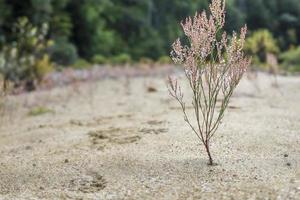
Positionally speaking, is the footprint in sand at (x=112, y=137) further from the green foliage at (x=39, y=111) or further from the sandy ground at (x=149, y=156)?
the green foliage at (x=39, y=111)

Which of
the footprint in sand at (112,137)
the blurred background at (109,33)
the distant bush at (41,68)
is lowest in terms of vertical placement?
the footprint in sand at (112,137)

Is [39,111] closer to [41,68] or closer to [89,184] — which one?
[41,68]

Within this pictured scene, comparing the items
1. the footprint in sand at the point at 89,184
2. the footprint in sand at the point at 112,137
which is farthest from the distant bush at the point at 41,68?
the footprint in sand at the point at 89,184

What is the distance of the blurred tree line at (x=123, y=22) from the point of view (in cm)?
1659

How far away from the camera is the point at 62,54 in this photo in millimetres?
16672

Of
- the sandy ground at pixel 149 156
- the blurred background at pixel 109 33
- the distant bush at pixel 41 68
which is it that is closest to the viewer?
the sandy ground at pixel 149 156

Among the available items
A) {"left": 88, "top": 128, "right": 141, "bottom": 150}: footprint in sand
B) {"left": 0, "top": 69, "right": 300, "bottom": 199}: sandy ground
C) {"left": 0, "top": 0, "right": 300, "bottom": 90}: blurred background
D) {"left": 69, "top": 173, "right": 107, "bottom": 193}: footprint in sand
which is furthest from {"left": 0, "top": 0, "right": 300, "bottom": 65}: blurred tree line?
{"left": 69, "top": 173, "right": 107, "bottom": 193}: footprint in sand

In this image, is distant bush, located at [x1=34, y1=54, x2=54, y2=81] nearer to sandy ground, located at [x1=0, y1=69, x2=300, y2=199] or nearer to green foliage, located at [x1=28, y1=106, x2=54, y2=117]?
green foliage, located at [x1=28, y1=106, x2=54, y2=117]

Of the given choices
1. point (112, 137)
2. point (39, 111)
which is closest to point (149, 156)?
point (112, 137)

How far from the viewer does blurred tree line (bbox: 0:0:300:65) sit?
16594 mm

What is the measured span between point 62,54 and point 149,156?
42.6 ft

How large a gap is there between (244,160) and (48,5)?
13463 millimetres

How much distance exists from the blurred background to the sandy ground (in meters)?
4.07

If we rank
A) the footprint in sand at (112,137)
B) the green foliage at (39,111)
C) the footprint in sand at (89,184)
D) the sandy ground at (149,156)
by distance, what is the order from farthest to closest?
the green foliage at (39,111)
the footprint in sand at (112,137)
the footprint in sand at (89,184)
the sandy ground at (149,156)
